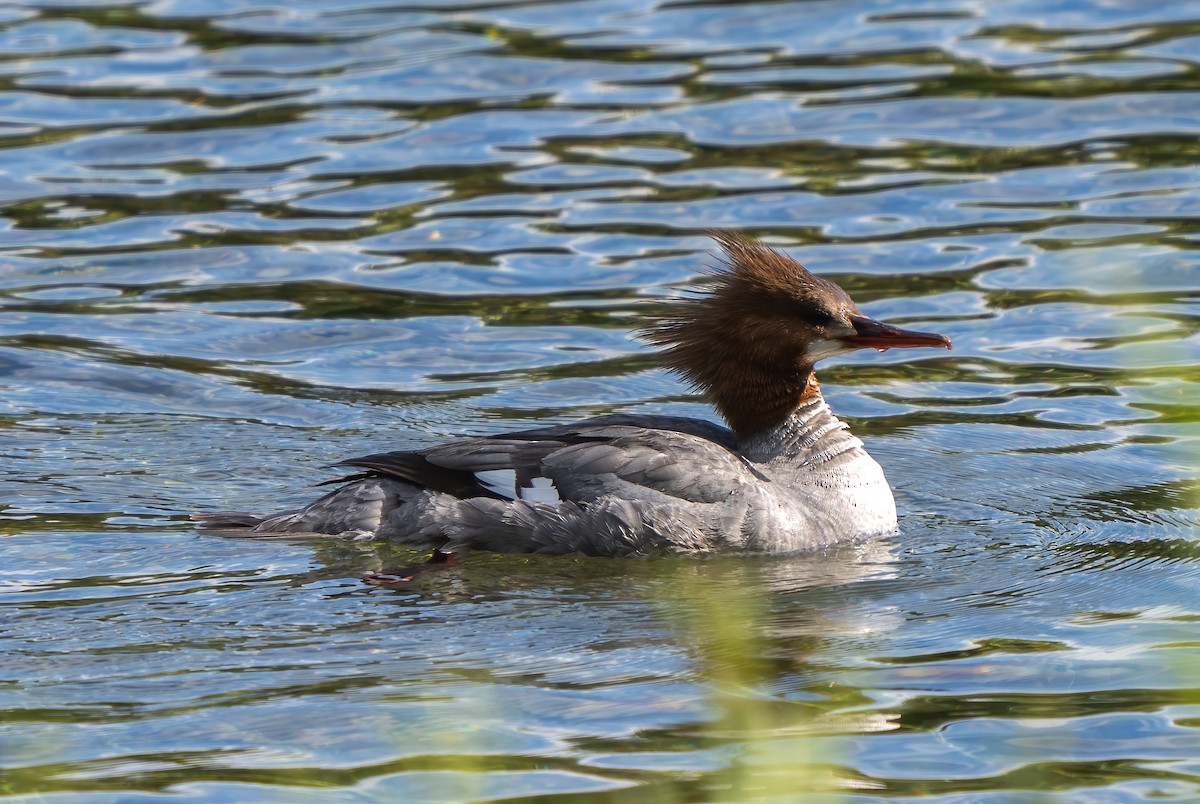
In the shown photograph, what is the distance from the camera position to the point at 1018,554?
8102 mm

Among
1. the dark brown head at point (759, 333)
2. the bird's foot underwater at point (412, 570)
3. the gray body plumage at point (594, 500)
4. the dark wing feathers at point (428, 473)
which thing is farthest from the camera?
the dark brown head at point (759, 333)

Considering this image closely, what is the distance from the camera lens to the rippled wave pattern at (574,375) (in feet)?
19.6

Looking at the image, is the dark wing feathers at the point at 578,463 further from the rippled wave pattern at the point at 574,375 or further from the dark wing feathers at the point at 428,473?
the rippled wave pattern at the point at 574,375

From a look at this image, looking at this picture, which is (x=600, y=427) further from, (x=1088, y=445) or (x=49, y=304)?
(x=49, y=304)

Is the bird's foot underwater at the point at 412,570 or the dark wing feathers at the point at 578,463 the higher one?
the dark wing feathers at the point at 578,463

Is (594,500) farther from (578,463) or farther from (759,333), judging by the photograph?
(759,333)

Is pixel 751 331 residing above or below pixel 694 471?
above

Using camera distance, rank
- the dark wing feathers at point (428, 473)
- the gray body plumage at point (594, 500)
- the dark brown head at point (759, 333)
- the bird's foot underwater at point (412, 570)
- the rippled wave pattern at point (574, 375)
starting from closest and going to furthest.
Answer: the rippled wave pattern at point (574, 375)
the bird's foot underwater at point (412, 570)
the gray body plumage at point (594, 500)
the dark wing feathers at point (428, 473)
the dark brown head at point (759, 333)

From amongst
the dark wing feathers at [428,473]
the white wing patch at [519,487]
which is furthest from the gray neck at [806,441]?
the dark wing feathers at [428,473]

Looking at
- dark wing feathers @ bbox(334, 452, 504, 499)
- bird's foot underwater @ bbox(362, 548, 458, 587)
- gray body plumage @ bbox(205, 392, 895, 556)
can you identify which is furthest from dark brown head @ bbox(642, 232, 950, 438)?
bird's foot underwater @ bbox(362, 548, 458, 587)

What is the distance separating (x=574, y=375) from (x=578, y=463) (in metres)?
2.26

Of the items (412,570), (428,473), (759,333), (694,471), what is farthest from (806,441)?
(412,570)

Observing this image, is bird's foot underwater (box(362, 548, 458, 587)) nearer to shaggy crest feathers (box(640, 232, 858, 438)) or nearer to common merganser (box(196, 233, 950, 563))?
common merganser (box(196, 233, 950, 563))

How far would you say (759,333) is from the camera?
340 inches
